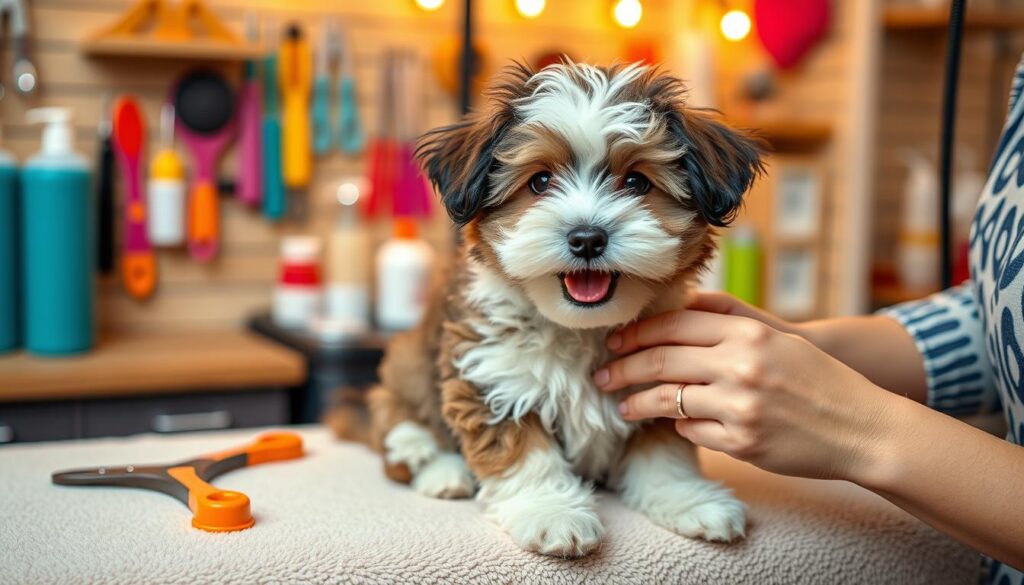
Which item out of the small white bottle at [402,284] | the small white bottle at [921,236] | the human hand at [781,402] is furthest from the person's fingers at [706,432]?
the small white bottle at [921,236]

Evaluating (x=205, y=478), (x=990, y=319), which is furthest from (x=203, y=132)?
(x=990, y=319)

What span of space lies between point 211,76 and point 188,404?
91cm

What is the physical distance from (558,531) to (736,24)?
2.40 m

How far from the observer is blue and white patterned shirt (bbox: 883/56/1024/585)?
0.99m

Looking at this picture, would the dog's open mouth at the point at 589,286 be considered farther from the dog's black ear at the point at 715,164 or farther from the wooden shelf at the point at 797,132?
the wooden shelf at the point at 797,132

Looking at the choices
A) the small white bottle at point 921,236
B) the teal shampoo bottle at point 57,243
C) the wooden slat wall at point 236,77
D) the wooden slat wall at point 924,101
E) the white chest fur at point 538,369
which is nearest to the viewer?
the white chest fur at point 538,369

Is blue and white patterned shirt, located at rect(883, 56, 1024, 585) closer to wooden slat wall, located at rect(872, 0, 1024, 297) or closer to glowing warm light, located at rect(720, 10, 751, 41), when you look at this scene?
glowing warm light, located at rect(720, 10, 751, 41)

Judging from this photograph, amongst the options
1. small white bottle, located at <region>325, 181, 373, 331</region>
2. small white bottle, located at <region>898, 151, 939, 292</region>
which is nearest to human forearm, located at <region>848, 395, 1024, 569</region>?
small white bottle, located at <region>325, 181, 373, 331</region>

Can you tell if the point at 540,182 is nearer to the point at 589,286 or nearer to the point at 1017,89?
the point at 589,286

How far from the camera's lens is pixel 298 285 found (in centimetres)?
250

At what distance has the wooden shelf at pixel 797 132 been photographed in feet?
9.08

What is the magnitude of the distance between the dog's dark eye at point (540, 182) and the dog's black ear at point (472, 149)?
0.15ft

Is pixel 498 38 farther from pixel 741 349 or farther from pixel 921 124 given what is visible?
pixel 741 349

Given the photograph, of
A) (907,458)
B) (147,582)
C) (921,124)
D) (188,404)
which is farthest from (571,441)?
(921,124)
